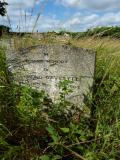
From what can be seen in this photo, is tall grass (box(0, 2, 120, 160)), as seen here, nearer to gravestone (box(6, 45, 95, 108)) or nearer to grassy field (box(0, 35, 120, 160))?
grassy field (box(0, 35, 120, 160))

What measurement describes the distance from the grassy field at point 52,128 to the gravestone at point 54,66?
0.18 meters

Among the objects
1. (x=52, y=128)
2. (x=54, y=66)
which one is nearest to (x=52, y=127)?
(x=52, y=128)

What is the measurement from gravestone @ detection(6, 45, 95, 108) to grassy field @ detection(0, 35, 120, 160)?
0.59 ft

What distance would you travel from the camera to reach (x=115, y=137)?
3971mm

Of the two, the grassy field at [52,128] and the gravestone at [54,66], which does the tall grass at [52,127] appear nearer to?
the grassy field at [52,128]

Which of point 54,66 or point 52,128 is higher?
point 54,66

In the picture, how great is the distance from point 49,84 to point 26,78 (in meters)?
0.27

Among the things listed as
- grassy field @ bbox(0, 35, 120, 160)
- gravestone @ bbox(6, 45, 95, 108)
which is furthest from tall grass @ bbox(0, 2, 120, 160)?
gravestone @ bbox(6, 45, 95, 108)

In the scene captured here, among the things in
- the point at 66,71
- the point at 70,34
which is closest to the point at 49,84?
the point at 66,71

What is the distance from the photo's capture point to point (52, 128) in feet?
12.6

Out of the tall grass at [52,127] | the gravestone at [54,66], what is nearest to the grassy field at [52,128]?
the tall grass at [52,127]

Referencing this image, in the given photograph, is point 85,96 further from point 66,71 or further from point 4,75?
point 4,75

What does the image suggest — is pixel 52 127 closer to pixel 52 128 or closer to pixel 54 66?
pixel 52 128

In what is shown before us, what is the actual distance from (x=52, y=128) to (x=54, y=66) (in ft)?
3.70
